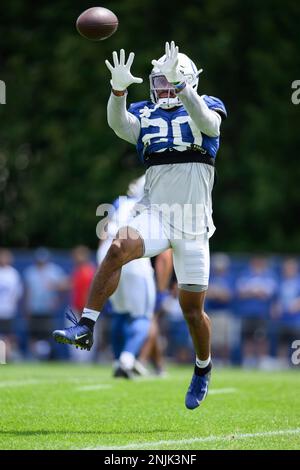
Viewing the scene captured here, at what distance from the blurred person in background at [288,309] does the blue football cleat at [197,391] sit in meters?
9.48

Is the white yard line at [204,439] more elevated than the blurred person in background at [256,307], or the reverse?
the blurred person in background at [256,307]

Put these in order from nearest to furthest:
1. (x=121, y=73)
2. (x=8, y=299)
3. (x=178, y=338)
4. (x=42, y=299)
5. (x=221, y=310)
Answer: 1. (x=121, y=73)
2. (x=8, y=299)
3. (x=221, y=310)
4. (x=178, y=338)
5. (x=42, y=299)

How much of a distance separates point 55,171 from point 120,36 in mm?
3126

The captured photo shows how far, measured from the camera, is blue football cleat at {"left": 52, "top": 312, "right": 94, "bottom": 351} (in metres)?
5.74

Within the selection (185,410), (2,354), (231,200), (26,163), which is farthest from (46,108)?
(185,410)

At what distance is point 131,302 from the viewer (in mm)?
10102

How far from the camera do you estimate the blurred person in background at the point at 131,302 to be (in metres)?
9.82

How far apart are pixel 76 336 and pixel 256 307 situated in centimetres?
1076

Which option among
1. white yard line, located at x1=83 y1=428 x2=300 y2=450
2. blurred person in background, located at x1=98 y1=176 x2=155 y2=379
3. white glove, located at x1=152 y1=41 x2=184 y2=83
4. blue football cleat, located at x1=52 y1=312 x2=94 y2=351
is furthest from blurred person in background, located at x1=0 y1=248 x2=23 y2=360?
white yard line, located at x1=83 y1=428 x2=300 y2=450

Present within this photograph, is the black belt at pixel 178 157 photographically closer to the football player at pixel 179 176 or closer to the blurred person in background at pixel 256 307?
the football player at pixel 179 176

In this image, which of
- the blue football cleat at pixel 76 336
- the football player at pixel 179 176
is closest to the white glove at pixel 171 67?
the football player at pixel 179 176

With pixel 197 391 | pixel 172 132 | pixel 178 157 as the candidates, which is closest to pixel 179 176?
pixel 178 157

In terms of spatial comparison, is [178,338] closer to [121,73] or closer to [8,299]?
[8,299]

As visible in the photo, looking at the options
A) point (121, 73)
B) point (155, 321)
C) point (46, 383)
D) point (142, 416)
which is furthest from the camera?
point (155, 321)
